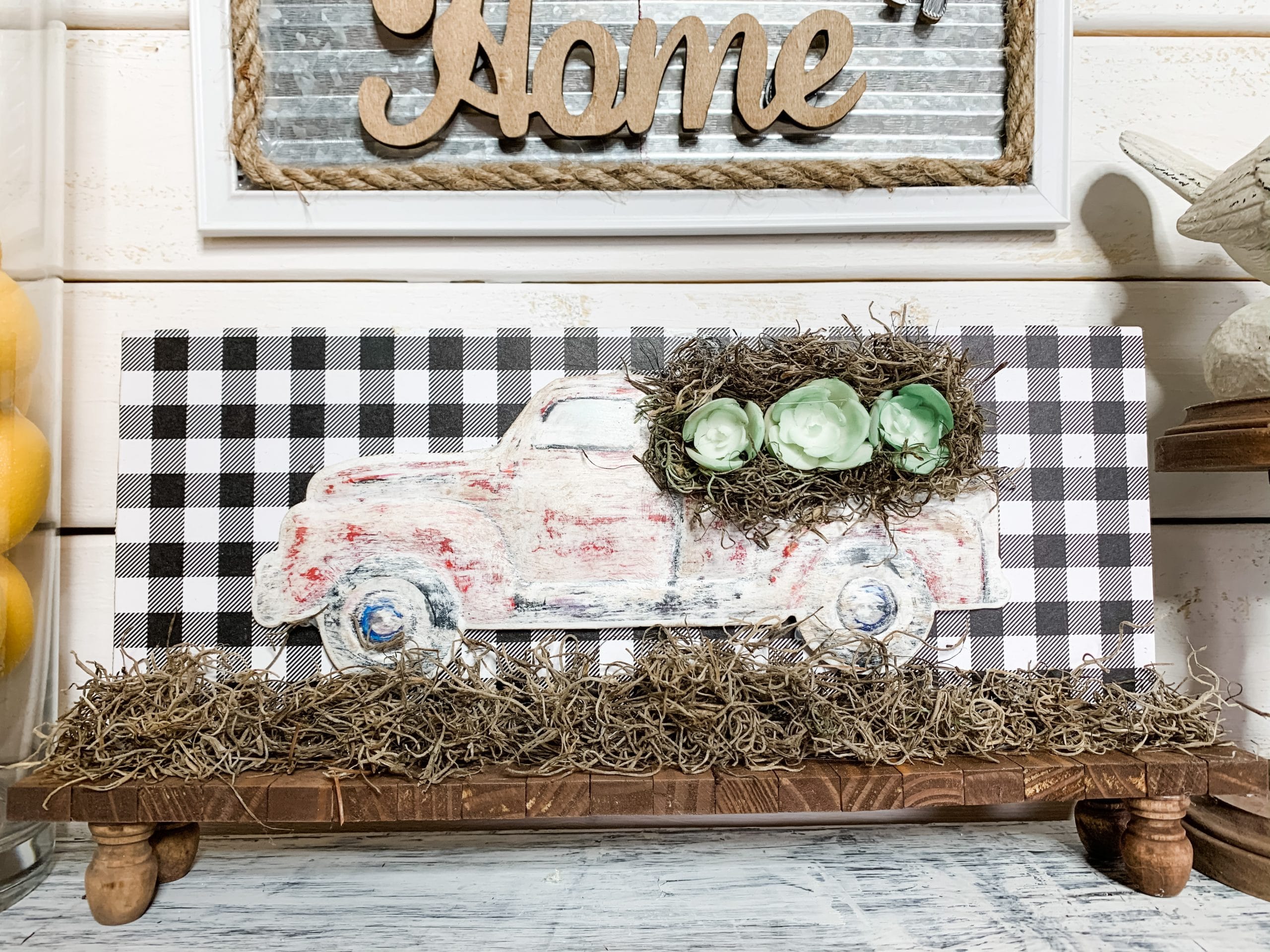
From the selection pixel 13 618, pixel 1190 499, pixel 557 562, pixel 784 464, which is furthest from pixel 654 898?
pixel 1190 499

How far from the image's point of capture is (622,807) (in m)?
0.69

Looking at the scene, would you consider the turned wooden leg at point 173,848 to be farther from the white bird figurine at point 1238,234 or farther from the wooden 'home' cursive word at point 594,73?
the white bird figurine at point 1238,234

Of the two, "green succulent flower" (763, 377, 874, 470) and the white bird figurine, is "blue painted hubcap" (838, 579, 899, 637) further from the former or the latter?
the white bird figurine

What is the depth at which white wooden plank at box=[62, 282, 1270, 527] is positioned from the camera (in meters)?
0.89

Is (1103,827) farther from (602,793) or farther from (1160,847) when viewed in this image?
(602,793)

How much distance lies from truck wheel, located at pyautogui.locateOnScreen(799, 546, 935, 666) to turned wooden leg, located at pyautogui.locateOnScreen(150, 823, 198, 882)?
27.6 inches

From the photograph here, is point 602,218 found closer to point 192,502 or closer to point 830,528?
point 830,528

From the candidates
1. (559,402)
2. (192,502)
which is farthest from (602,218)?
(192,502)

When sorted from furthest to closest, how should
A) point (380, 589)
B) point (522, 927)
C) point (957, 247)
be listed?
point (957, 247)
point (380, 589)
point (522, 927)

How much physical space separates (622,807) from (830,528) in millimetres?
366

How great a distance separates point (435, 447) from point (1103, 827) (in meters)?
0.86

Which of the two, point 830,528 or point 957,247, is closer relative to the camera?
point 830,528

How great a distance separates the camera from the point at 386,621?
0.80 m

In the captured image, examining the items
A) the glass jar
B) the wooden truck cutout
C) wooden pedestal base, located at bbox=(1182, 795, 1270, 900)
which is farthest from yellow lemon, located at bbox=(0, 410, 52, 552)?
wooden pedestal base, located at bbox=(1182, 795, 1270, 900)
